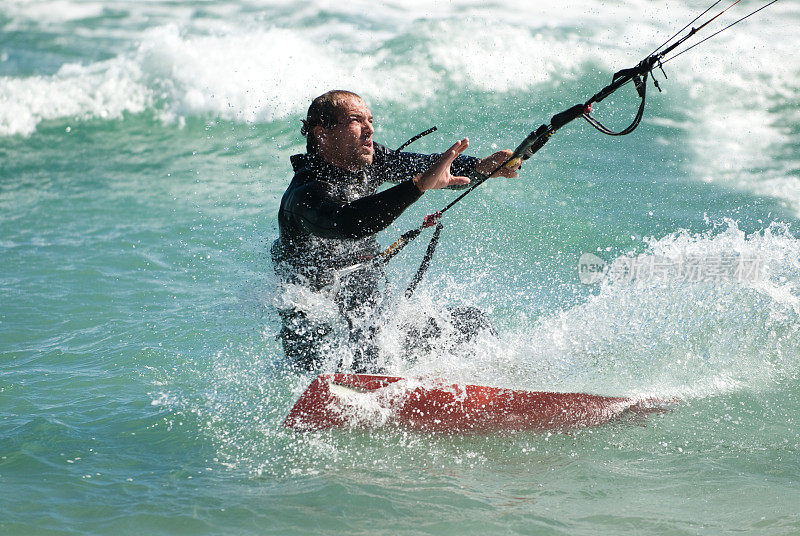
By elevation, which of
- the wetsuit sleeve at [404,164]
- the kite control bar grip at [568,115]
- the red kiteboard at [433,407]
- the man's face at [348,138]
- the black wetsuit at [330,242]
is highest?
the kite control bar grip at [568,115]

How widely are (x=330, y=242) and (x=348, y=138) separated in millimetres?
500

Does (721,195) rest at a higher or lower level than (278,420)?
higher

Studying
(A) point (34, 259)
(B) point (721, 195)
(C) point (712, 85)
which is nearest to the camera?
(A) point (34, 259)

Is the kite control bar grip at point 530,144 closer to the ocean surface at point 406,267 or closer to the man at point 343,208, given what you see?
the man at point 343,208

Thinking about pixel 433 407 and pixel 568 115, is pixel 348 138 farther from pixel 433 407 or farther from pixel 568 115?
pixel 433 407

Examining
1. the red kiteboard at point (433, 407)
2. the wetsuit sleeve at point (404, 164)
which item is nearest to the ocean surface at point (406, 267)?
the red kiteboard at point (433, 407)

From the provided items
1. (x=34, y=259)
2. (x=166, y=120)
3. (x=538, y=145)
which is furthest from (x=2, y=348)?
(x=166, y=120)

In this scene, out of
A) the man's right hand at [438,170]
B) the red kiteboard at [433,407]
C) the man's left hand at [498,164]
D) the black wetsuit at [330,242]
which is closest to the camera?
the man's right hand at [438,170]

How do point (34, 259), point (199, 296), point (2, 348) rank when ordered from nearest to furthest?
point (2, 348)
point (199, 296)
point (34, 259)

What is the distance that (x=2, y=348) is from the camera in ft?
14.9

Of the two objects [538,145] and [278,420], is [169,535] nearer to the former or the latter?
[278,420]

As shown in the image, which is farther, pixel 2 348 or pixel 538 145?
pixel 2 348

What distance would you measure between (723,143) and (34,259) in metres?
7.18

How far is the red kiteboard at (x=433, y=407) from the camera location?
328cm
